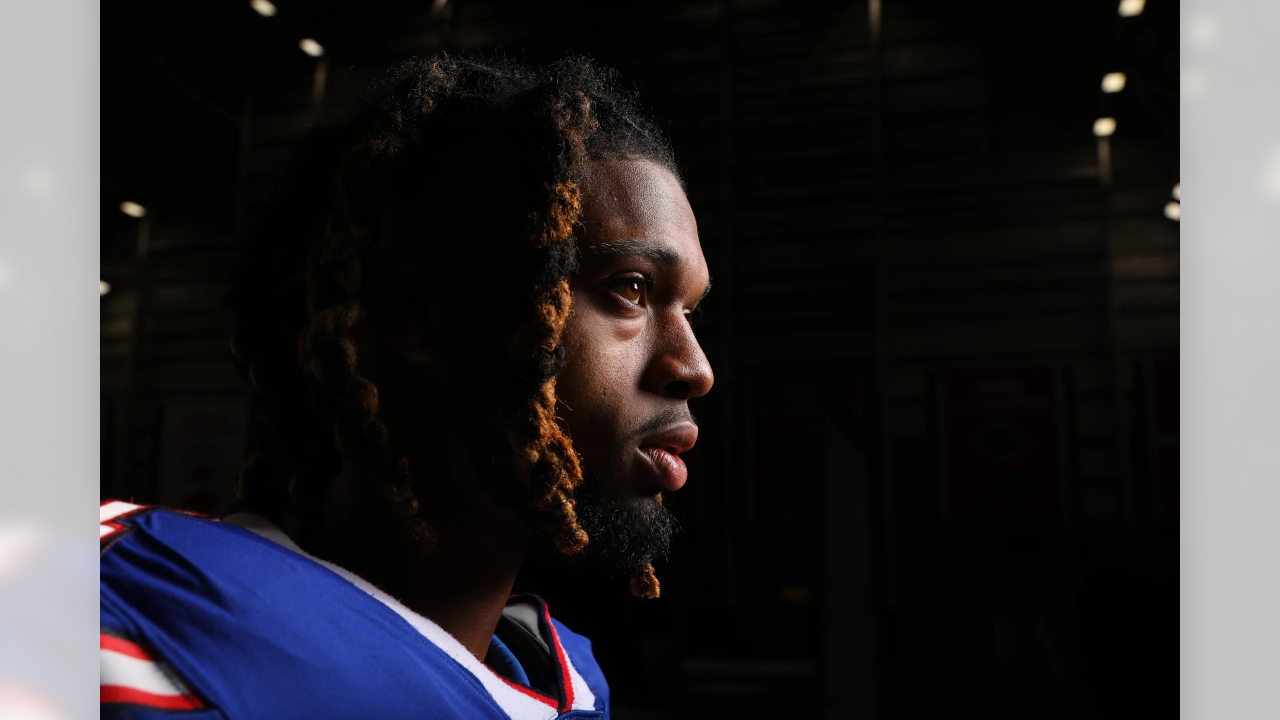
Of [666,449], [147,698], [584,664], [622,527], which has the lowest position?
[584,664]

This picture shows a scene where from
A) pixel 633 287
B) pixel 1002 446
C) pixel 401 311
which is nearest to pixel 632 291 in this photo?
pixel 633 287

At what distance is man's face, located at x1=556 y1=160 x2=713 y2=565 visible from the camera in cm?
129

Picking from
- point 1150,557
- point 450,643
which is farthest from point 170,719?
point 1150,557

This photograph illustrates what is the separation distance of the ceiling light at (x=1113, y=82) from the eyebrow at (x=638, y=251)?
9832 mm

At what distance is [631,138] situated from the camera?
1461mm

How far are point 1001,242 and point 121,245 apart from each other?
10121 millimetres

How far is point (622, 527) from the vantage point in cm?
131

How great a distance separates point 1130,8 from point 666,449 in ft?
33.3

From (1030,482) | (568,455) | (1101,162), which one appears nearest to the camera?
(568,455)

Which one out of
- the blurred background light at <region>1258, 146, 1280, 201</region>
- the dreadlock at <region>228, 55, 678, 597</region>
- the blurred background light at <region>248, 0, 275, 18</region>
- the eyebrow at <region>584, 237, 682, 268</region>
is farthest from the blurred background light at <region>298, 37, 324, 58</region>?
the blurred background light at <region>1258, 146, 1280, 201</region>

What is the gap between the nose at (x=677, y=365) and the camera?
1.33m

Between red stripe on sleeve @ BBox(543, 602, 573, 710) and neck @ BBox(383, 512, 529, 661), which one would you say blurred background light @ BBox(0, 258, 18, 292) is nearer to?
neck @ BBox(383, 512, 529, 661)

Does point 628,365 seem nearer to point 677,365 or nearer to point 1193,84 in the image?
point 677,365

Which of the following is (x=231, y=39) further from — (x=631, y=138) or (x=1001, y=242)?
(x=631, y=138)
